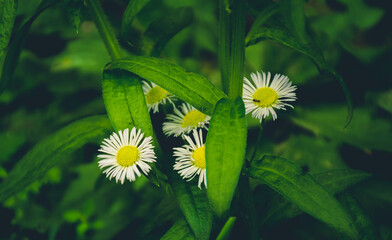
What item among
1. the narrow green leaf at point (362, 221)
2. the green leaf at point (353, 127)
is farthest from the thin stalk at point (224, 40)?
the green leaf at point (353, 127)

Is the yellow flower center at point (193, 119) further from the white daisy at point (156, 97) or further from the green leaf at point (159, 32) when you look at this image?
the green leaf at point (159, 32)

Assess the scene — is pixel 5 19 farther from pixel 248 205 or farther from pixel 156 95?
pixel 248 205

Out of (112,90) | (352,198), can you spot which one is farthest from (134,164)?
(352,198)

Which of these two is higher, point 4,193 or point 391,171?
point 391,171

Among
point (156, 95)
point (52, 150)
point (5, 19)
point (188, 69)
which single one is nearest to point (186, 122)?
point (156, 95)

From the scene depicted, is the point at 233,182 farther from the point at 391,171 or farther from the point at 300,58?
the point at 300,58

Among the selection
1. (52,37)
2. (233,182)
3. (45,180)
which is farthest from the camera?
(52,37)
